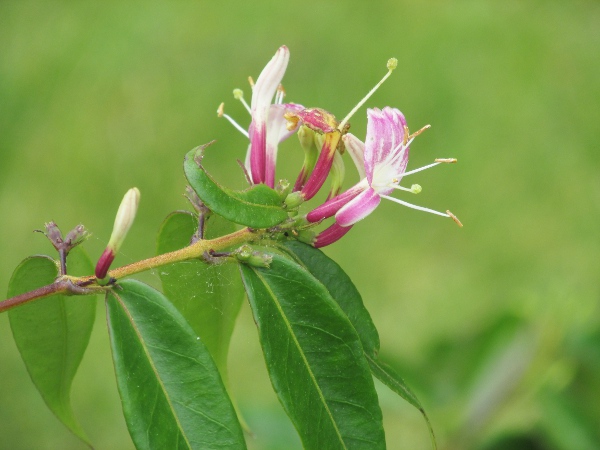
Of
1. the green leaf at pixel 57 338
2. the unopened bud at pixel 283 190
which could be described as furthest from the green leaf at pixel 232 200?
the green leaf at pixel 57 338

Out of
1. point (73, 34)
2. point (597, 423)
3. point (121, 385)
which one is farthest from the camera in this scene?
point (73, 34)

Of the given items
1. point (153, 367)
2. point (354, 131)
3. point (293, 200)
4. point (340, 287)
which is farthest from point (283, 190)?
point (354, 131)

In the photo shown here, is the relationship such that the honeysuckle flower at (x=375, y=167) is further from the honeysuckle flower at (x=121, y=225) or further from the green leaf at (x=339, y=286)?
the honeysuckle flower at (x=121, y=225)

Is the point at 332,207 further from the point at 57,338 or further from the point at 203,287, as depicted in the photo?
the point at 57,338

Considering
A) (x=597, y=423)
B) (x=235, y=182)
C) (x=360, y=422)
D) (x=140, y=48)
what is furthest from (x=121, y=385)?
(x=140, y=48)

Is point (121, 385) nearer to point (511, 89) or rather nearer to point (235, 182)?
point (235, 182)

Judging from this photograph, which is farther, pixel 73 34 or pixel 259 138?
pixel 73 34
